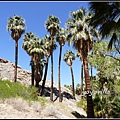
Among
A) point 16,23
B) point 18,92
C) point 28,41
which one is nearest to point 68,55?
point 28,41

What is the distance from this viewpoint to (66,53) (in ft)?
154

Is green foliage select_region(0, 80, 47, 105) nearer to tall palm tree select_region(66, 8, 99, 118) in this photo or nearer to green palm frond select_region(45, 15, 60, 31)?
tall palm tree select_region(66, 8, 99, 118)

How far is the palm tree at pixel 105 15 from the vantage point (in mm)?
10031

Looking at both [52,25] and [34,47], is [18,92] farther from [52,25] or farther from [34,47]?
[52,25]

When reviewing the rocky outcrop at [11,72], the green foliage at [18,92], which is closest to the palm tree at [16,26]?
the rocky outcrop at [11,72]

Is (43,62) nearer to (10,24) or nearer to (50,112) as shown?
(10,24)

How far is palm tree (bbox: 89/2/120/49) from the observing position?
1003cm

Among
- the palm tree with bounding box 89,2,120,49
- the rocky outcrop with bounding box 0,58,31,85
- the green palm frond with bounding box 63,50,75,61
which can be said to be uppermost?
the green palm frond with bounding box 63,50,75,61

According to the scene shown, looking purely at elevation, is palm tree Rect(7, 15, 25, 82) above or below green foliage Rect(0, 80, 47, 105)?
above

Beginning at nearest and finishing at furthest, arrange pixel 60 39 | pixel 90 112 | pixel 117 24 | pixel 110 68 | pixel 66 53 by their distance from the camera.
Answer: pixel 117 24 → pixel 90 112 → pixel 110 68 → pixel 60 39 → pixel 66 53

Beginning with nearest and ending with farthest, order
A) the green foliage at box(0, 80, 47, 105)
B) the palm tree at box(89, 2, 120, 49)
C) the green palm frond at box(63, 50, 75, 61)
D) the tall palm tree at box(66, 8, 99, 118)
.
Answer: the palm tree at box(89, 2, 120, 49) → the green foliage at box(0, 80, 47, 105) → the tall palm tree at box(66, 8, 99, 118) → the green palm frond at box(63, 50, 75, 61)

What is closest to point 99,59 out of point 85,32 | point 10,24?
point 85,32

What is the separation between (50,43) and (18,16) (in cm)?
664

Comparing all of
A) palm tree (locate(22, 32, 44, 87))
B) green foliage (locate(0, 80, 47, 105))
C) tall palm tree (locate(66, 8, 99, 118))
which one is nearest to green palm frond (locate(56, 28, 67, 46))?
palm tree (locate(22, 32, 44, 87))
